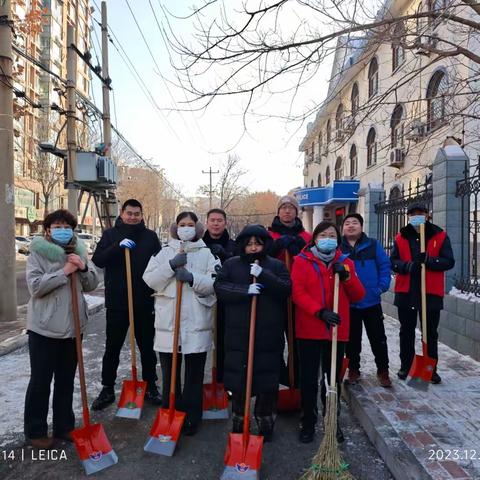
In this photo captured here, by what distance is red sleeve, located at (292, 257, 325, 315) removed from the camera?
121 inches

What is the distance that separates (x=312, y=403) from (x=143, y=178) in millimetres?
38690

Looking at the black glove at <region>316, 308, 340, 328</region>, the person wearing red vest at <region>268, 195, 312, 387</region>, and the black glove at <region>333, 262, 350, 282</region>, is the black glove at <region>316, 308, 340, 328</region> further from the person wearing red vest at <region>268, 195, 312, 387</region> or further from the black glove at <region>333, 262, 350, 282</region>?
the person wearing red vest at <region>268, 195, 312, 387</region>

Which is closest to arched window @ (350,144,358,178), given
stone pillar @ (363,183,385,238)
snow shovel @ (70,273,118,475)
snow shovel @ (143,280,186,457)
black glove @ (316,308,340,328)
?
stone pillar @ (363,183,385,238)

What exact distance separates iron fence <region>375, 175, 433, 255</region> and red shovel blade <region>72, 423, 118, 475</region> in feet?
18.9

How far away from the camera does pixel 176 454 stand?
304cm

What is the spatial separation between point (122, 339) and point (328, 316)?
79.1 inches

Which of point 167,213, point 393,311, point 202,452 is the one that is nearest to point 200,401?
point 202,452

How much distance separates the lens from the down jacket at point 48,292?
9.89 feet

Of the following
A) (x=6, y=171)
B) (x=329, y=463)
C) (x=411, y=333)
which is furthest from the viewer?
(x=6, y=171)

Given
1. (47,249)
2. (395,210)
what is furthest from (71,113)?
(395,210)

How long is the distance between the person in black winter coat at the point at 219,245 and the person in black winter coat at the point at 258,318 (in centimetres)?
69

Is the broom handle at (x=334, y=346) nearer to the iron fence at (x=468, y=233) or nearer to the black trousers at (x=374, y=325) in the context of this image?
the black trousers at (x=374, y=325)

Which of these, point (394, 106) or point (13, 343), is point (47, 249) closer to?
point (13, 343)

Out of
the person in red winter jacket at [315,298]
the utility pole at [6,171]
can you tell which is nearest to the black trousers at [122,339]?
the person in red winter jacket at [315,298]
